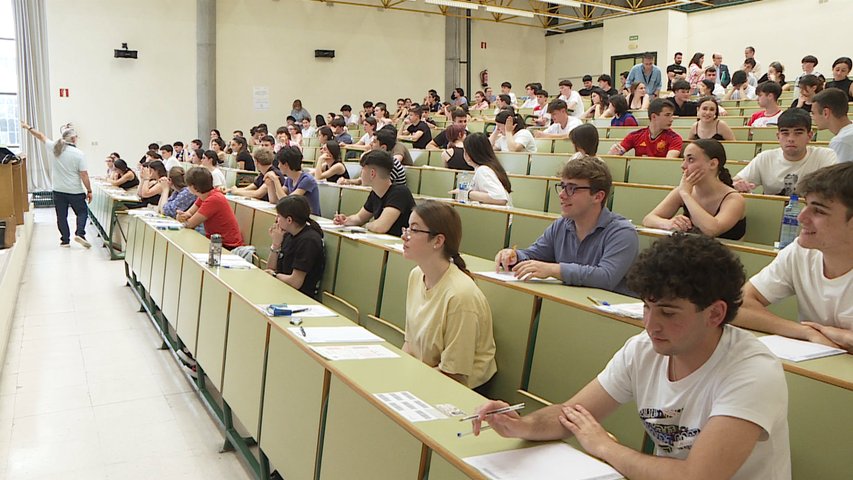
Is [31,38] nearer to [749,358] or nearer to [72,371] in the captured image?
[72,371]

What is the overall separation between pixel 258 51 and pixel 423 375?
14164 millimetres

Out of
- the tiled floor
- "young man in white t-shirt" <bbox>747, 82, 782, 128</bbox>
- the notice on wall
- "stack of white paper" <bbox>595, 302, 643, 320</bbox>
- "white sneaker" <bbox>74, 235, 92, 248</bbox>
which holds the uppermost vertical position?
the notice on wall

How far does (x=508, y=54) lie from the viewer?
1916 cm

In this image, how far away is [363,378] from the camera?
1.91 metres

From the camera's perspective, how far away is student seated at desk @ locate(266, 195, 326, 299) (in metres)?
3.86

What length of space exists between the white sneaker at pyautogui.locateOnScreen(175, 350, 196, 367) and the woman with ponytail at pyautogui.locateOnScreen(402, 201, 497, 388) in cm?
192

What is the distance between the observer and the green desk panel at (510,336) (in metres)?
2.39

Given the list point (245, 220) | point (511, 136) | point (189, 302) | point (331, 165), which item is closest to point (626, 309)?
point (189, 302)

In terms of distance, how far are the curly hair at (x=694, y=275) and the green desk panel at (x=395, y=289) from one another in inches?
72.5

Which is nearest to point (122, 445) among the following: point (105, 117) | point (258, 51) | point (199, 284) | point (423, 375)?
point (199, 284)

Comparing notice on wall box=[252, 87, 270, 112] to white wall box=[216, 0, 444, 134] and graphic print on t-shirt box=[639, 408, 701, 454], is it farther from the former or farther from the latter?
graphic print on t-shirt box=[639, 408, 701, 454]

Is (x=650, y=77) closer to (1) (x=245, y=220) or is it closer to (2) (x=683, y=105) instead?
(2) (x=683, y=105)

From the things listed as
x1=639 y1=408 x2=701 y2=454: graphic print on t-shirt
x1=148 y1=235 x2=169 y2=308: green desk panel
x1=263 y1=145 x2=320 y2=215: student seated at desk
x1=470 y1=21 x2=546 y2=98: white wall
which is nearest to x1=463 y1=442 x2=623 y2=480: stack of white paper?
x1=639 y1=408 x2=701 y2=454: graphic print on t-shirt

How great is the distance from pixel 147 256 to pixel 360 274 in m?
2.50
